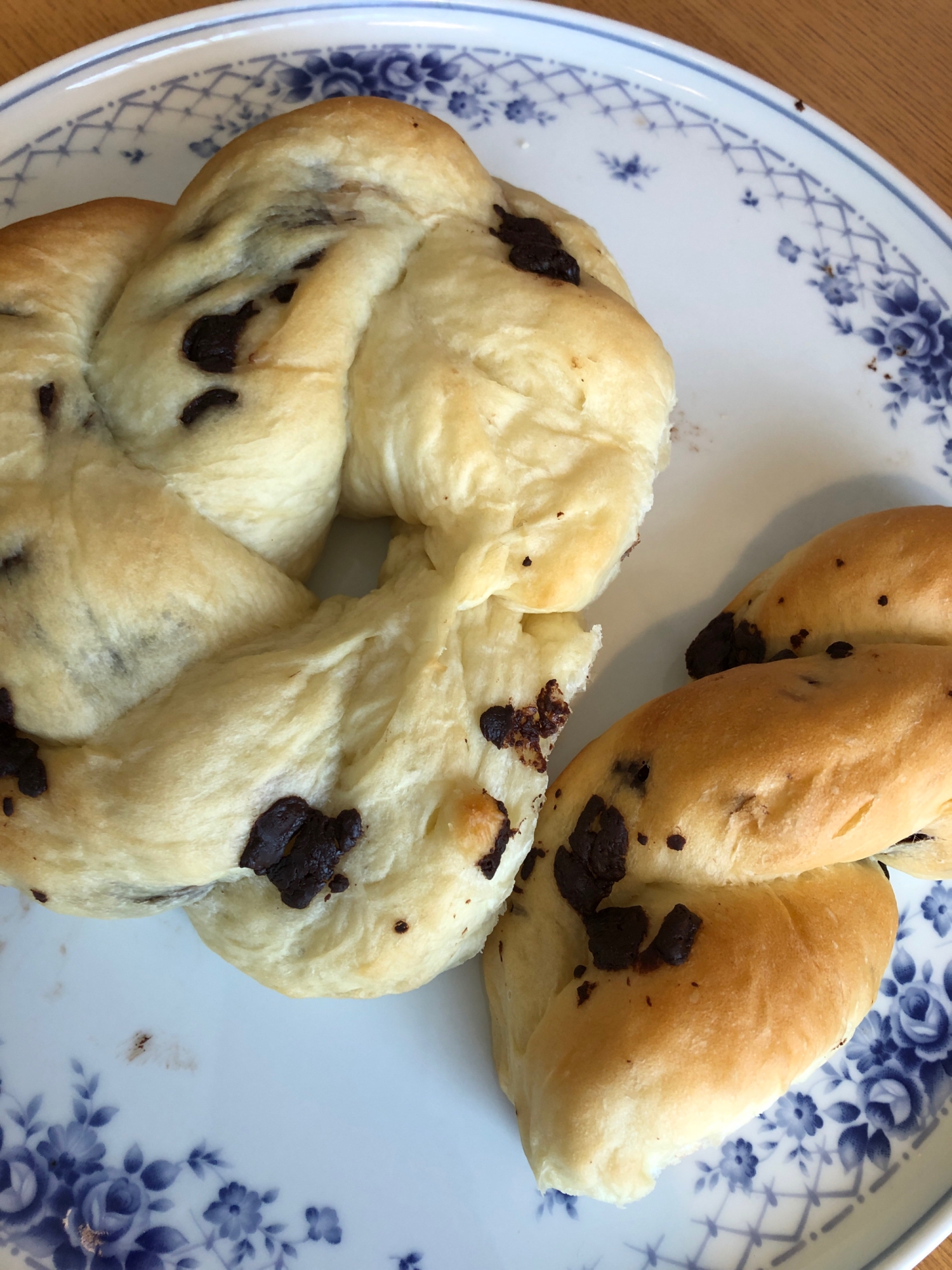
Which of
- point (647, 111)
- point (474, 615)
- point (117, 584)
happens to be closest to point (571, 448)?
point (474, 615)

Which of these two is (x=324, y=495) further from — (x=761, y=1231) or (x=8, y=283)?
(x=761, y=1231)

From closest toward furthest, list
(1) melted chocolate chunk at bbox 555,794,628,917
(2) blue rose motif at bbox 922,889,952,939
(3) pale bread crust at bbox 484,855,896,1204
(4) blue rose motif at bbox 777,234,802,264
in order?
1. (3) pale bread crust at bbox 484,855,896,1204
2. (1) melted chocolate chunk at bbox 555,794,628,917
3. (2) blue rose motif at bbox 922,889,952,939
4. (4) blue rose motif at bbox 777,234,802,264

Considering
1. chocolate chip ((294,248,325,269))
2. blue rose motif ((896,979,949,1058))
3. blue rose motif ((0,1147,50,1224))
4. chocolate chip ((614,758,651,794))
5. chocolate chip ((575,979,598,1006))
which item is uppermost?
chocolate chip ((294,248,325,269))

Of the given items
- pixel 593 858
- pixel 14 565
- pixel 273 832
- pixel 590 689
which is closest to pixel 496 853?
pixel 593 858

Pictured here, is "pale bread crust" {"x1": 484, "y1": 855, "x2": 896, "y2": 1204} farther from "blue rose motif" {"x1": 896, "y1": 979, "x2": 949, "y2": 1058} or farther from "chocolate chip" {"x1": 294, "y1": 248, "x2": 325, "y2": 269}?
"chocolate chip" {"x1": 294, "y1": 248, "x2": 325, "y2": 269}

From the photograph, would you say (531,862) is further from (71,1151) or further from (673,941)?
(71,1151)

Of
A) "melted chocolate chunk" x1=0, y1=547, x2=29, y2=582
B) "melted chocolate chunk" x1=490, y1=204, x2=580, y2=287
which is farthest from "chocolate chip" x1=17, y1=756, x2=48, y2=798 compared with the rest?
"melted chocolate chunk" x1=490, y1=204, x2=580, y2=287

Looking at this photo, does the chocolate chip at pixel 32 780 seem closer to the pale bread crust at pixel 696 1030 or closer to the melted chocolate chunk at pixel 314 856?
the melted chocolate chunk at pixel 314 856
